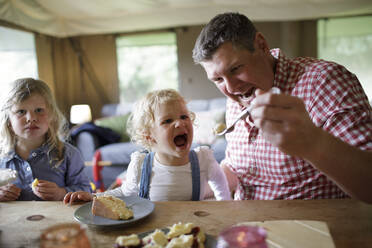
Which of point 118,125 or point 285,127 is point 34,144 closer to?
point 285,127

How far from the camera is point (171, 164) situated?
55.8 inches

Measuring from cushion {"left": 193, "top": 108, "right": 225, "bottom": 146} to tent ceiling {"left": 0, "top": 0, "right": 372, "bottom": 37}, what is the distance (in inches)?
54.0

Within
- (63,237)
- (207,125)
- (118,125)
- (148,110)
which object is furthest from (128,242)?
(118,125)

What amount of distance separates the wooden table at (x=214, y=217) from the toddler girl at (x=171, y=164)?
1.00 ft

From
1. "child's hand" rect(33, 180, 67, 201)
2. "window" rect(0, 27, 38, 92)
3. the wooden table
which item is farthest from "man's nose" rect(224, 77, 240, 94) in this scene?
"window" rect(0, 27, 38, 92)

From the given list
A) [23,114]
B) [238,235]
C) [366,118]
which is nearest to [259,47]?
[366,118]

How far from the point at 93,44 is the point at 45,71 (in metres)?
1.07

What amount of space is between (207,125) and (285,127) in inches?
133

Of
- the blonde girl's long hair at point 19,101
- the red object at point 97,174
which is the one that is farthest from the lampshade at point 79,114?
the blonde girl's long hair at point 19,101

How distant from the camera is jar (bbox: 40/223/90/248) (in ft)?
1.66

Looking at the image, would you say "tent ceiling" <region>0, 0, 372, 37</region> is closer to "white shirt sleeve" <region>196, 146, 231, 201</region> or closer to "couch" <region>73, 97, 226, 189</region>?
"couch" <region>73, 97, 226, 189</region>

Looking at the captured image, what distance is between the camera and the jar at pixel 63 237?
506 mm

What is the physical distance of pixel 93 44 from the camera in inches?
233

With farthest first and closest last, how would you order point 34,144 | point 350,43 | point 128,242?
point 350,43 → point 34,144 → point 128,242
